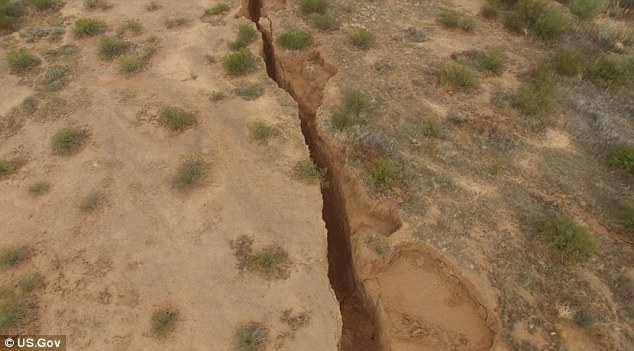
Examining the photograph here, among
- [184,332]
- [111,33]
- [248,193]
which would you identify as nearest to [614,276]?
[248,193]

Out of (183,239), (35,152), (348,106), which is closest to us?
(183,239)

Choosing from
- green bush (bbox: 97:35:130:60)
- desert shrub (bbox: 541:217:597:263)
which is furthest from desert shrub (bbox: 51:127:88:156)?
desert shrub (bbox: 541:217:597:263)

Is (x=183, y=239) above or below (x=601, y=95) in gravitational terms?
below

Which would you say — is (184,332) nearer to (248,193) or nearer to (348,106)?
(248,193)

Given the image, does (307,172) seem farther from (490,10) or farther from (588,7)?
(588,7)

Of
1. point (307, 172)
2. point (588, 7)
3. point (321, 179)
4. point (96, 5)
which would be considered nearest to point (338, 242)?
point (321, 179)

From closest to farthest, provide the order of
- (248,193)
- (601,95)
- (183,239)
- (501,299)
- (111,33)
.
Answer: (501,299) → (183,239) → (248,193) → (601,95) → (111,33)

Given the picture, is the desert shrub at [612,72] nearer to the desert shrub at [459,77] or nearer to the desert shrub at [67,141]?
the desert shrub at [459,77]

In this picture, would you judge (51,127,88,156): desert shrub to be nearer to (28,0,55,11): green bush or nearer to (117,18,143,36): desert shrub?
(117,18,143,36): desert shrub
